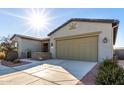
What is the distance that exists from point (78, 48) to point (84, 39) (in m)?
0.98

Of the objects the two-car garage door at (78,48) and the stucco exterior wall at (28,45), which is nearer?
the two-car garage door at (78,48)

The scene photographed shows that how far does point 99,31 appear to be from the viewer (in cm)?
908

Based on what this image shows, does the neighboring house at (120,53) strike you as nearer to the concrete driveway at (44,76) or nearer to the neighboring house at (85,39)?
the neighboring house at (85,39)

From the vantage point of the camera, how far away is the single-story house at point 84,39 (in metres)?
8.76

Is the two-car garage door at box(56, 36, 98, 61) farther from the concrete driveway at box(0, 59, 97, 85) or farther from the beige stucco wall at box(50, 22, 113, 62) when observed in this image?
the concrete driveway at box(0, 59, 97, 85)

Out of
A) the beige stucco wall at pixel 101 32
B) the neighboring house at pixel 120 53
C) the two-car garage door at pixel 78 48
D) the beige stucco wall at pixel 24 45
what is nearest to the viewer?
the beige stucco wall at pixel 101 32

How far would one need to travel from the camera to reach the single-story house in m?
8.76

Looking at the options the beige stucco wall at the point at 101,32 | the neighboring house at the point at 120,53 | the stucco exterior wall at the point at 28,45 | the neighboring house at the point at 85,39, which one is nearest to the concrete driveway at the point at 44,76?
the beige stucco wall at the point at 101,32

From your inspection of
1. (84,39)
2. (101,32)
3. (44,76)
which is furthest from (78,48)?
(44,76)
